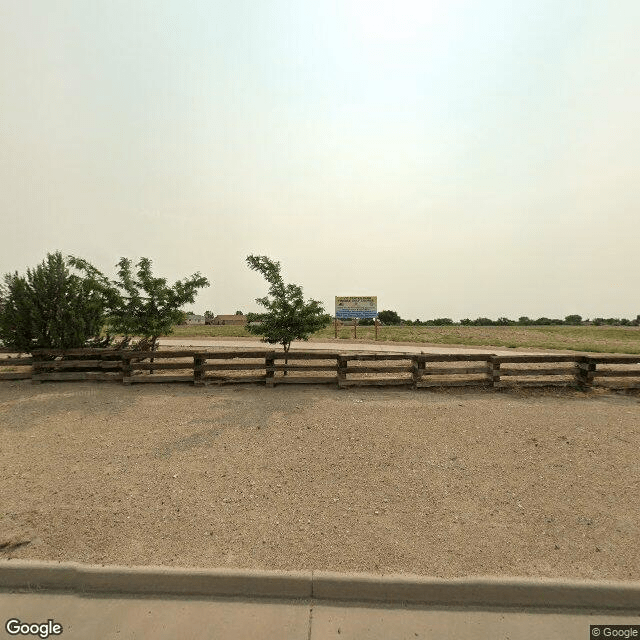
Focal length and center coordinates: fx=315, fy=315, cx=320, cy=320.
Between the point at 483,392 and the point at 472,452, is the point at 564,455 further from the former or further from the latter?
the point at 483,392

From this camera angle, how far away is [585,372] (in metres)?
8.91

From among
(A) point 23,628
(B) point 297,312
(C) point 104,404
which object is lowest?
(A) point 23,628

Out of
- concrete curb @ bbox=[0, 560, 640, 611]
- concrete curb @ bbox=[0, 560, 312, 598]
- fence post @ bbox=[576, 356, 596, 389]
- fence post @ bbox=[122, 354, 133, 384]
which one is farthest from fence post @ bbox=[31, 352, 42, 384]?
fence post @ bbox=[576, 356, 596, 389]

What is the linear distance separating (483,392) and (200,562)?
26.3 feet

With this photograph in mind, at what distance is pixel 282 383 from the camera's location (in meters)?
9.13

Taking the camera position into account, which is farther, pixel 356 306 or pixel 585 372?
pixel 356 306

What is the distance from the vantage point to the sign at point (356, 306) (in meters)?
24.7

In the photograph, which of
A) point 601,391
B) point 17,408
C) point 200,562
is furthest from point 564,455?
point 17,408

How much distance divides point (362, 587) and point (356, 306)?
22390 mm

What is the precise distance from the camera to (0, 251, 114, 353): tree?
380 inches

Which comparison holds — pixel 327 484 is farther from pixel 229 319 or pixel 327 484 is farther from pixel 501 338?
pixel 229 319

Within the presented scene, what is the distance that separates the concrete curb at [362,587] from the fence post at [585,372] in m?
7.66

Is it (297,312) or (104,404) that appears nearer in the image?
(104,404)

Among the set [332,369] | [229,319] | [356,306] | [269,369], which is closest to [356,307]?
[356,306]
